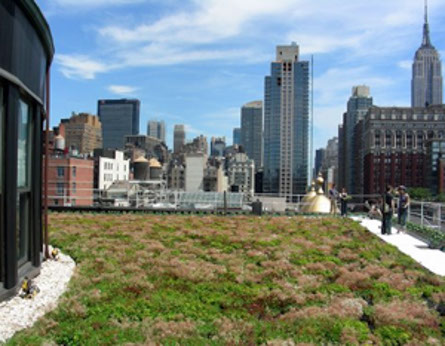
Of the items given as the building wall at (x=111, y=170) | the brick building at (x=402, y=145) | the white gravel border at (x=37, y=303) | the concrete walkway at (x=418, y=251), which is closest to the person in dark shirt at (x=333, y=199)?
the concrete walkway at (x=418, y=251)

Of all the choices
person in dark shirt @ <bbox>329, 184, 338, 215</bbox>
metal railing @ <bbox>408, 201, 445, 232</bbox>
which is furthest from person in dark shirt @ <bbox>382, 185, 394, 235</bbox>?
person in dark shirt @ <bbox>329, 184, 338, 215</bbox>

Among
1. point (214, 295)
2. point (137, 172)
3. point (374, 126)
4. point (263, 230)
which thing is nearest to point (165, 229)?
point (263, 230)

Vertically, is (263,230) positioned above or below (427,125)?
below

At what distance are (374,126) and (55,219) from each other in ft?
612

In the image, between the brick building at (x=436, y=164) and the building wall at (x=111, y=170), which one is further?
the brick building at (x=436, y=164)

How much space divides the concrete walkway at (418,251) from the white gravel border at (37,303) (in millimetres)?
10219

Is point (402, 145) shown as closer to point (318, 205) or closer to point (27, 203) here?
point (318, 205)

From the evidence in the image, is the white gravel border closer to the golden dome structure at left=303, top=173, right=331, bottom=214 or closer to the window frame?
the window frame

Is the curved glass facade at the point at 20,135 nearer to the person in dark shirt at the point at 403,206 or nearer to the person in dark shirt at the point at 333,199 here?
the person in dark shirt at the point at 403,206

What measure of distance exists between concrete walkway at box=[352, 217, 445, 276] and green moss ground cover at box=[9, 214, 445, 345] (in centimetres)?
62

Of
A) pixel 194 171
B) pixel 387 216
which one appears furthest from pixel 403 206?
pixel 194 171

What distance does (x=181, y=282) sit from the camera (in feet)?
38.6

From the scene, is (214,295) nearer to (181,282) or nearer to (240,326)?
(181,282)

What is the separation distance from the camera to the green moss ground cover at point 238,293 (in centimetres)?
834
